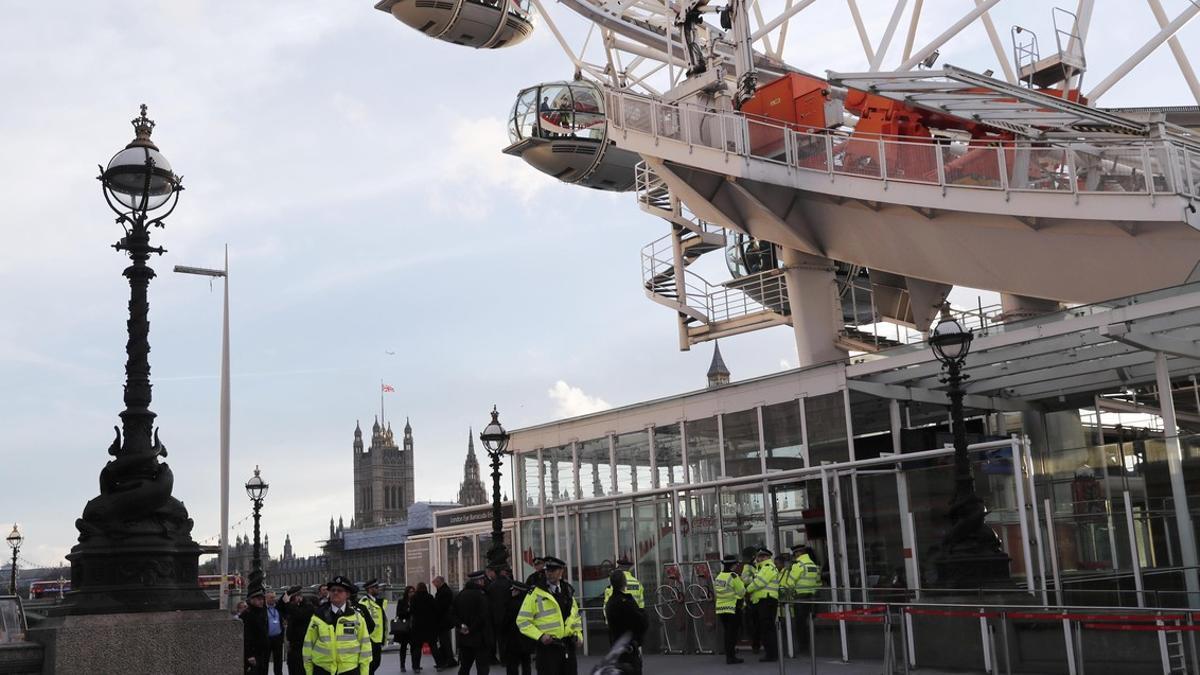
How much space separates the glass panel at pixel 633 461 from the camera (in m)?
27.0

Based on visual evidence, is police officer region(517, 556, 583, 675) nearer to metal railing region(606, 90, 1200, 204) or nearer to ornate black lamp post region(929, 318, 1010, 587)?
ornate black lamp post region(929, 318, 1010, 587)

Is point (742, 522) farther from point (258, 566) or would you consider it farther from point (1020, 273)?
point (258, 566)

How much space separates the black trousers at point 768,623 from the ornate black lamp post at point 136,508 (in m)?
9.37

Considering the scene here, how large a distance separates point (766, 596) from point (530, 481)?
44.1 ft

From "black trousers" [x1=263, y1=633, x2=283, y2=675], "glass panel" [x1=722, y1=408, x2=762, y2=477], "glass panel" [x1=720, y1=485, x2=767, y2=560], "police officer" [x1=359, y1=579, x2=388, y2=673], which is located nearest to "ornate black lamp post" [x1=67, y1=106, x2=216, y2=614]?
"police officer" [x1=359, y1=579, x2=388, y2=673]

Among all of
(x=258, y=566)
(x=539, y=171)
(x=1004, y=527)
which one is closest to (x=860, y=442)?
(x=1004, y=527)

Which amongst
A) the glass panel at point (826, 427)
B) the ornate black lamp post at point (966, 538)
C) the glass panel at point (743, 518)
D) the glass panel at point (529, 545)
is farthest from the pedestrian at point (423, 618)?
the ornate black lamp post at point (966, 538)

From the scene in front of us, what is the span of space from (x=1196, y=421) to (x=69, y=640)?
731 inches

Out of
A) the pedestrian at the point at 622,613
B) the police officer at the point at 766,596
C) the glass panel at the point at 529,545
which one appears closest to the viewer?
the pedestrian at the point at 622,613

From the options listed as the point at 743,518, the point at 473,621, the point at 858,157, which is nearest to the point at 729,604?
the point at 743,518

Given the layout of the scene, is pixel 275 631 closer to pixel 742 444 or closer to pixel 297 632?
pixel 297 632

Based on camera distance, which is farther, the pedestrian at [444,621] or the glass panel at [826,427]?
the glass panel at [826,427]

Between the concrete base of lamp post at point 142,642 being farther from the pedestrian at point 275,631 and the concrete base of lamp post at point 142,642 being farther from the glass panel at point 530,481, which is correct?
the glass panel at point 530,481

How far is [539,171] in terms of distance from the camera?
4169 cm
